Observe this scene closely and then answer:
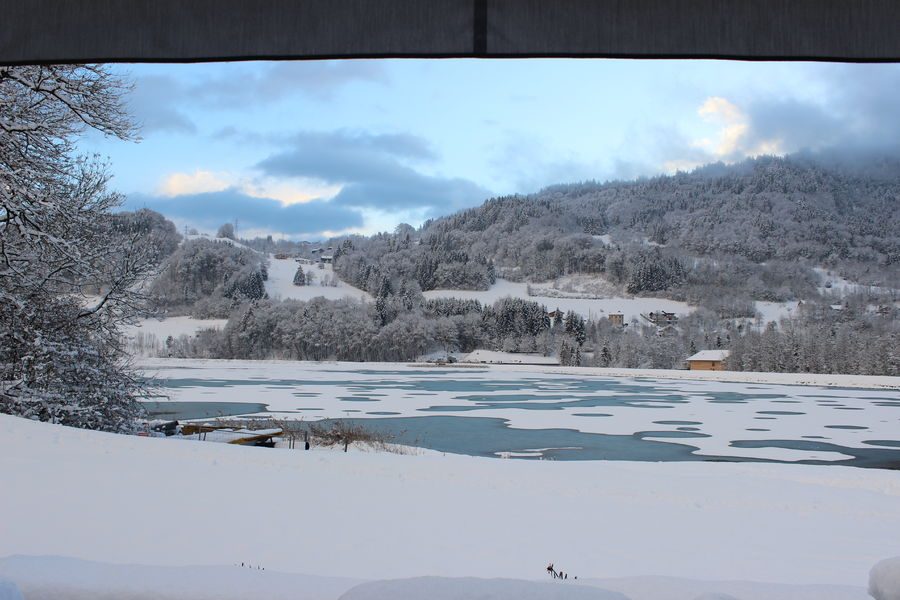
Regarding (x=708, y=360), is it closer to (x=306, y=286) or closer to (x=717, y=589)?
(x=717, y=589)

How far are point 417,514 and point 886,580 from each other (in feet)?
11.6

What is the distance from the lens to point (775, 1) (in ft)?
5.25

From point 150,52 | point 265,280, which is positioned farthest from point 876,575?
point 265,280

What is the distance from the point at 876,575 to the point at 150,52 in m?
2.19

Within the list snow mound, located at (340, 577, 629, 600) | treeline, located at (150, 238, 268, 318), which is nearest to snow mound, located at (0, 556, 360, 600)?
snow mound, located at (340, 577, 629, 600)

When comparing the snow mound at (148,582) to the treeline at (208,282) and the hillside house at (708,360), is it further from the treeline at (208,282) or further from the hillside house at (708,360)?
the treeline at (208,282)

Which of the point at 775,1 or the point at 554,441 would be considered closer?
the point at 775,1

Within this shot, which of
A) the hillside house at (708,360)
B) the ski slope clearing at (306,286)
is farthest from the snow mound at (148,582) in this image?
the ski slope clearing at (306,286)

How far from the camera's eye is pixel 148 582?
238cm

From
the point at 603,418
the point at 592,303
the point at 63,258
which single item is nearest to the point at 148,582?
the point at 63,258

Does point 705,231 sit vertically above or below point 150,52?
above

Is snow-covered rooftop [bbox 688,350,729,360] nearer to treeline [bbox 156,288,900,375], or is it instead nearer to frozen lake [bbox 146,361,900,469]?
treeline [bbox 156,288,900,375]

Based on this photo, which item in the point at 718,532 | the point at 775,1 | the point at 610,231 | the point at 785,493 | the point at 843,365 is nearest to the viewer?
the point at 775,1

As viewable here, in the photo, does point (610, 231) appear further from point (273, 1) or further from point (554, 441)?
point (273, 1)
